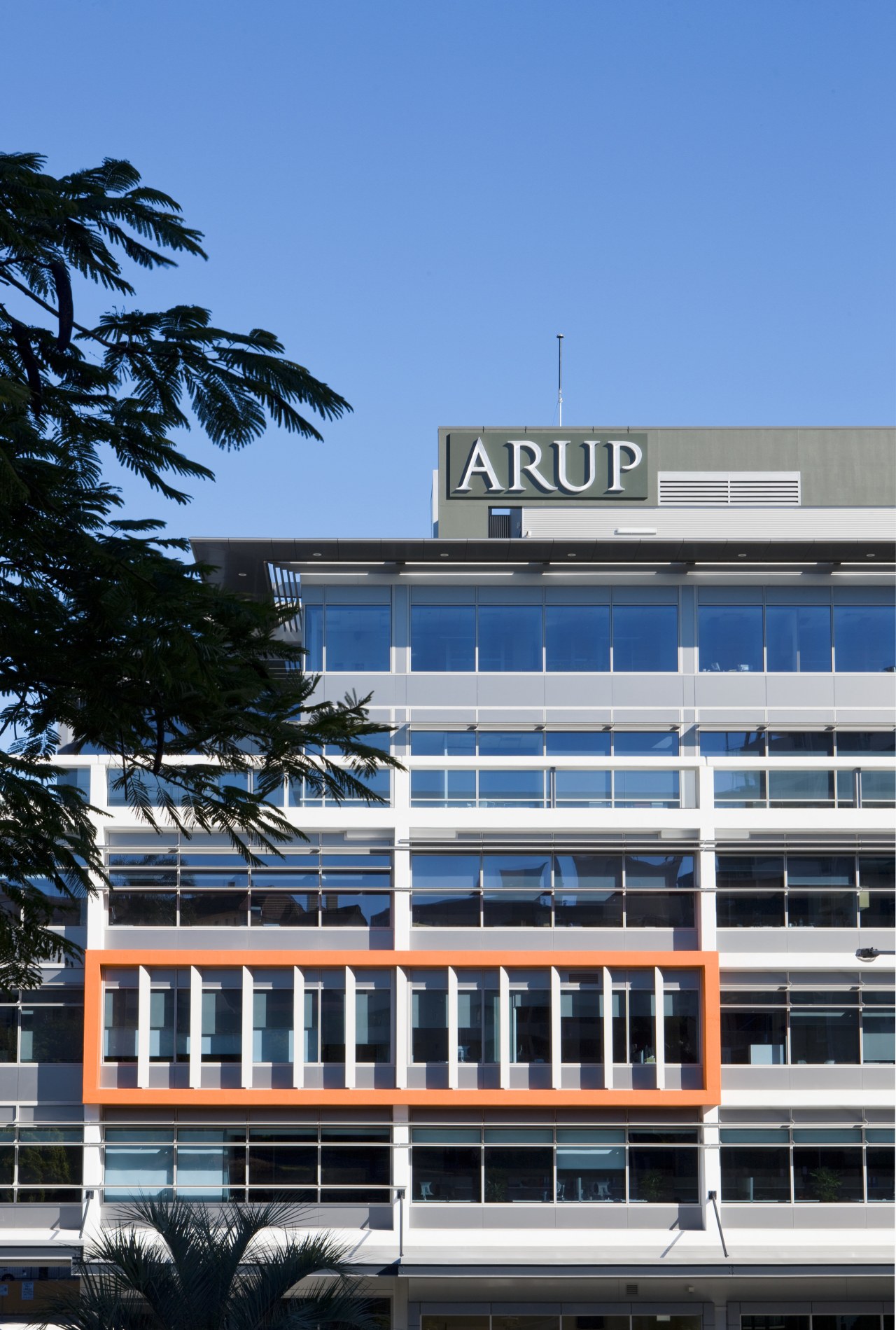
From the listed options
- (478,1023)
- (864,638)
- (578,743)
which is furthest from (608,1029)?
(864,638)

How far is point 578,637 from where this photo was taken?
122ft

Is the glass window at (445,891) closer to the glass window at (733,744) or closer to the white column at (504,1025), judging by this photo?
the white column at (504,1025)

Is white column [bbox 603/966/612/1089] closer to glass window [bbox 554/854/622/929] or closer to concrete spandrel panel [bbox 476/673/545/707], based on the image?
glass window [bbox 554/854/622/929]

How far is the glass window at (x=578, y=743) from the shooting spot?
37.0 m

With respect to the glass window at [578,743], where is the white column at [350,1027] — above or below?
below

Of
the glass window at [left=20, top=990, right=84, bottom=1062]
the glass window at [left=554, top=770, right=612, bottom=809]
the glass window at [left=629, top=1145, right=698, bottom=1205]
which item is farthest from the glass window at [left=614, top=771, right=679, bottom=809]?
the glass window at [left=20, top=990, right=84, bottom=1062]

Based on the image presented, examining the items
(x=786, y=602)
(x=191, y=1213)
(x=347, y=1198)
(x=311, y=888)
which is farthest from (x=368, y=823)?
(x=191, y=1213)

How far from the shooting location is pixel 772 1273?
1350 inches

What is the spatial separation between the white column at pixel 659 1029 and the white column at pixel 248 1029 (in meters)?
8.38

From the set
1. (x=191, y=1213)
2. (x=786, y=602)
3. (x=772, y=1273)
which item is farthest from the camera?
(x=786, y=602)

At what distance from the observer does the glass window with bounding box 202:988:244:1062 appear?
3575cm

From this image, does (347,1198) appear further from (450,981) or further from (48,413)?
(48,413)

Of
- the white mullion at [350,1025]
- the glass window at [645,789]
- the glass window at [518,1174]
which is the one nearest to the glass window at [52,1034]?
the white mullion at [350,1025]

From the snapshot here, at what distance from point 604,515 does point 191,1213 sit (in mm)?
29966
